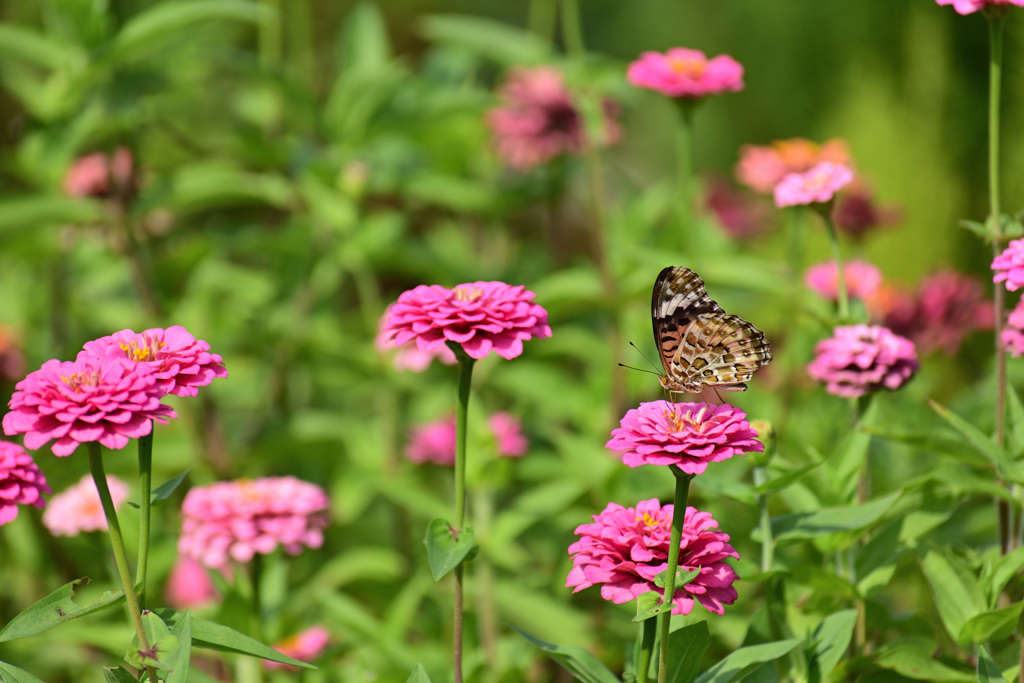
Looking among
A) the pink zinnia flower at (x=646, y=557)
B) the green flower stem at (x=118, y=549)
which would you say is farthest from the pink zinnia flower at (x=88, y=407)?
the pink zinnia flower at (x=646, y=557)

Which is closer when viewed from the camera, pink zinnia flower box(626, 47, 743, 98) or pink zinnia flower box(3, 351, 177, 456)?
pink zinnia flower box(3, 351, 177, 456)

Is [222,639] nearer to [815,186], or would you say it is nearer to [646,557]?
[646,557]

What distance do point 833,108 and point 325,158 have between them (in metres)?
1.42

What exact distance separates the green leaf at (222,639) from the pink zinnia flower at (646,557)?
266 mm

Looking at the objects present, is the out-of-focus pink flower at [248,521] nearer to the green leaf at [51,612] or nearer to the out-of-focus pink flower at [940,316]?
the green leaf at [51,612]

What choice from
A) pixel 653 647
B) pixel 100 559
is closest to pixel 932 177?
pixel 653 647

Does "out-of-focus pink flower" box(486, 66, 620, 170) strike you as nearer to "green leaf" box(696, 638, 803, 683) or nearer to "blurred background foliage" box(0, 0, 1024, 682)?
"blurred background foliage" box(0, 0, 1024, 682)

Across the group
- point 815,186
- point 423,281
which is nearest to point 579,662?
point 815,186

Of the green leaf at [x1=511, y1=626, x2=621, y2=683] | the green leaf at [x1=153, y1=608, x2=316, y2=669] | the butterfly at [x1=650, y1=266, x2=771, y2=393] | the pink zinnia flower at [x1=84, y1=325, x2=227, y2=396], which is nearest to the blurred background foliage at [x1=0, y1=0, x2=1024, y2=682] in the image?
the butterfly at [x1=650, y1=266, x2=771, y2=393]

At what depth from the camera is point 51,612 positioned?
865 millimetres

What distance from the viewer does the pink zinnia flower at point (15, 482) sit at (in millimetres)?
873

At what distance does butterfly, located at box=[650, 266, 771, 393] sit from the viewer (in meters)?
1.11

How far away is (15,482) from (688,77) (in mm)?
1092

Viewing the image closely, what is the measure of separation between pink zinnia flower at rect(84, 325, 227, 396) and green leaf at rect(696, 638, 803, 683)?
21.6 inches
